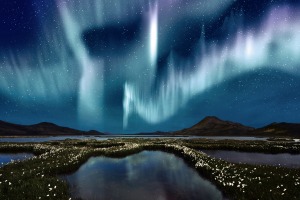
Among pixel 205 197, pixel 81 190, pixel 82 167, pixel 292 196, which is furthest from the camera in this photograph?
pixel 82 167

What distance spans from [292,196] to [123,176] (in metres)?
11.1

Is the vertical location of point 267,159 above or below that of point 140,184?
above

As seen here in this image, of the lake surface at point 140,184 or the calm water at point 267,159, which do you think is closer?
the lake surface at point 140,184

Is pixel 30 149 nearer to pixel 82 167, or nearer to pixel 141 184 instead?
pixel 82 167

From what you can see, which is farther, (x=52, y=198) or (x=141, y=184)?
(x=141, y=184)

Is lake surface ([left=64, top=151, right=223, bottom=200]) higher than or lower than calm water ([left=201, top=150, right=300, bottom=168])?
lower

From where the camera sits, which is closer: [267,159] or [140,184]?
[140,184]

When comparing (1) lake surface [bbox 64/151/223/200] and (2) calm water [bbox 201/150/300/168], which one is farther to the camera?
(2) calm water [bbox 201/150/300/168]

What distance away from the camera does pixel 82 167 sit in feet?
68.3

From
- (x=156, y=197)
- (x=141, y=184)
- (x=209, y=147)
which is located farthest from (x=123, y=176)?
(x=209, y=147)

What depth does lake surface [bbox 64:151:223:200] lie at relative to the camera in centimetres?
1189

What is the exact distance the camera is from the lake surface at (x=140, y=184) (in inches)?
468

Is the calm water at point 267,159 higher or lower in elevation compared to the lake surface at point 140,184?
higher

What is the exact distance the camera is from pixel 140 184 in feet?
47.5
